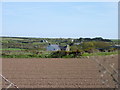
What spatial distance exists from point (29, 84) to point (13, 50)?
15678 millimetres

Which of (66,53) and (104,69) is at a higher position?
(104,69)

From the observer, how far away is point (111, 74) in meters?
1.18

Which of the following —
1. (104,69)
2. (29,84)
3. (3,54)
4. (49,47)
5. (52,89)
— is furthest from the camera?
(49,47)

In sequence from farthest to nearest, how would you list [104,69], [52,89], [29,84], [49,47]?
[49,47] → [29,84] → [52,89] → [104,69]

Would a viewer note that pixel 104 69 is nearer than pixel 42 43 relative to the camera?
Yes

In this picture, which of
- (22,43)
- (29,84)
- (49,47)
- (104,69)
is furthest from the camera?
(22,43)

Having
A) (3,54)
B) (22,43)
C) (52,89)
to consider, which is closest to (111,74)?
(52,89)

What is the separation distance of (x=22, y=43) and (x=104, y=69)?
26.3m

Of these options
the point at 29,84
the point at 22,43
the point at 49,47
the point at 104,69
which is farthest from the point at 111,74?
the point at 22,43

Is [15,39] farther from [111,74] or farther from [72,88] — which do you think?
[111,74]

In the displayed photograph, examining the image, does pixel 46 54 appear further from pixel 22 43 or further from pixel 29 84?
pixel 29 84

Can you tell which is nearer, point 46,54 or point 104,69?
point 104,69

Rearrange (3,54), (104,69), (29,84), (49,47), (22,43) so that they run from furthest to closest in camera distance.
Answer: (22,43) → (49,47) → (3,54) → (29,84) → (104,69)

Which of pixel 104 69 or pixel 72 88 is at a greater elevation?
pixel 104 69
